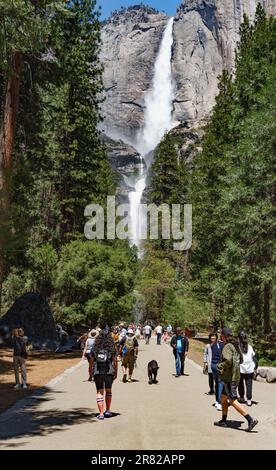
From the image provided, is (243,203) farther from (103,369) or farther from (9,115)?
(103,369)

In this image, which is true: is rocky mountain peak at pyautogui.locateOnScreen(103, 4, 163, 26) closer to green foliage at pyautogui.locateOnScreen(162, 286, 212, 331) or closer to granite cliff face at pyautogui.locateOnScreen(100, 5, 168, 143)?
granite cliff face at pyautogui.locateOnScreen(100, 5, 168, 143)

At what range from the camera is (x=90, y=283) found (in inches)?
1095

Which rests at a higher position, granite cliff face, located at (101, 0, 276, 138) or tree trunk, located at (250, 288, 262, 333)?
granite cliff face, located at (101, 0, 276, 138)

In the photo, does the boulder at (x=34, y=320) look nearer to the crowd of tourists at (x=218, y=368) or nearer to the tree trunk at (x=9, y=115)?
the tree trunk at (x=9, y=115)

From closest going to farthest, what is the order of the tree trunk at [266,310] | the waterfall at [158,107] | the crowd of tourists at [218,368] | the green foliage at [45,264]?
the crowd of tourists at [218,368]
the tree trunk at [266,310]
the green foliage at [45,264]
the waterfall at [158,107]

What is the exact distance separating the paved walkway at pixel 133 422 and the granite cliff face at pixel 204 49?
117035 millimetres

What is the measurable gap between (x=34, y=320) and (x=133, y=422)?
17.3m

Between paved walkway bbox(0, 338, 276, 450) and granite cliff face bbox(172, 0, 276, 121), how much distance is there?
117035mm

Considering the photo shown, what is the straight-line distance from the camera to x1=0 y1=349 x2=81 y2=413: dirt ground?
11.8 m

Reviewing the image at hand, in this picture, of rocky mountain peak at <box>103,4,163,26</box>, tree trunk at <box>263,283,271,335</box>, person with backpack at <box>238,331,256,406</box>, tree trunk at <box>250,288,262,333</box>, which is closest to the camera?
person with backpack at <box>238,331,256,406</box>

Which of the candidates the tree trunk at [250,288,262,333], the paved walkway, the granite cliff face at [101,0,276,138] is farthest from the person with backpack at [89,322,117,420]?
the granite cliff face at [101,0,276,138]

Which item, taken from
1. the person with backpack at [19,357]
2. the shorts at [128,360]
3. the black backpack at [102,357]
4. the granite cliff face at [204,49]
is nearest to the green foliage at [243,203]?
the shorts at [128,360]

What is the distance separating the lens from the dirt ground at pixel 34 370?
1180 centimetres
